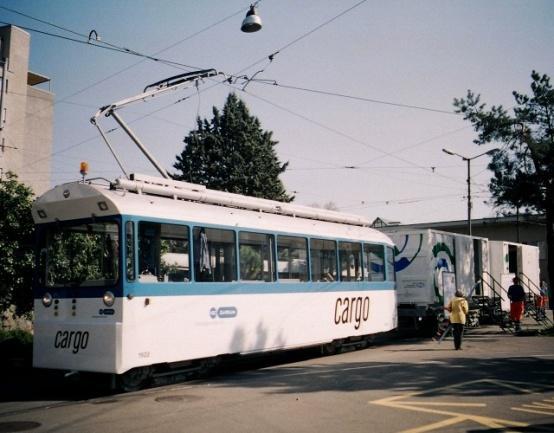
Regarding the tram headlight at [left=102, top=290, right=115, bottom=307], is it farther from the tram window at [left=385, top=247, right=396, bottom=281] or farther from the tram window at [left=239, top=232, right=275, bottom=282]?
the tram window at [left=385, top=247, right=396, bottom=281]

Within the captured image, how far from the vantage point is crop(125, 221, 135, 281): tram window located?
8.73 meters

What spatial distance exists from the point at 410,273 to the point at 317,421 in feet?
42.4

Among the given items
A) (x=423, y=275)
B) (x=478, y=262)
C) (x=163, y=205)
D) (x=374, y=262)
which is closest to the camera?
(x=163, y=205)

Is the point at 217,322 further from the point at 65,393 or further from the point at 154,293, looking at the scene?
the point at 65,393

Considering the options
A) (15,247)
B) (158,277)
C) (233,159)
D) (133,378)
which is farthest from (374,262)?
(233,159)

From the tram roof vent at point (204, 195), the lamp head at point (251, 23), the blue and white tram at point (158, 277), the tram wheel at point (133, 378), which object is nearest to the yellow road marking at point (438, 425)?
the blue and white tram at point (158, 277)

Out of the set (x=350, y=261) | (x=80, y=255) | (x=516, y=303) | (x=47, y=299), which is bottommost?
(x=516, y=303)

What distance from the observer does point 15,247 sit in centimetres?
1257

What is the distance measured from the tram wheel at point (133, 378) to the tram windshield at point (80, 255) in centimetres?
148

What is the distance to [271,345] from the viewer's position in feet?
38.0

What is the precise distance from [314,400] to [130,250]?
142 inches

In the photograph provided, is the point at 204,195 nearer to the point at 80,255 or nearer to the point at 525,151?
the point at 80,255

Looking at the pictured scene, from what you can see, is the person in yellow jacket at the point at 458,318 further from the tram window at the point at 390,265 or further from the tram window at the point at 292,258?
the tram window at the point at 292,258

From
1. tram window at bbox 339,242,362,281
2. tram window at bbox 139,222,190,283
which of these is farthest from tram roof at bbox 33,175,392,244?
tram window at bbox 339,242,362,281
